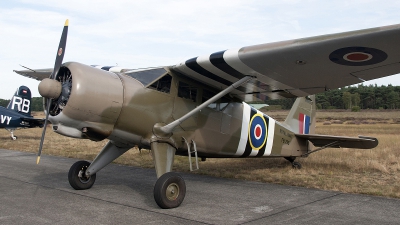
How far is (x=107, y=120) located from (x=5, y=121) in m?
18.3

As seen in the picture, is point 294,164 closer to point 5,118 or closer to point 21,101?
point 5,118

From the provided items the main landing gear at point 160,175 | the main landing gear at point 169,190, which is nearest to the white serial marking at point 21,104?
the main landing gear at point 160,175

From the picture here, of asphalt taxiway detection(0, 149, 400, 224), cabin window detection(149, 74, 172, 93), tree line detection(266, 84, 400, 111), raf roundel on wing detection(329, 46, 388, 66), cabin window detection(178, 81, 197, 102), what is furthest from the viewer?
tree line detection(266, 84, 400, 111)

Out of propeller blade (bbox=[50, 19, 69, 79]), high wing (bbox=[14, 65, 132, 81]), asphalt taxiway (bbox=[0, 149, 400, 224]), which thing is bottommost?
asphalt taxiway (bbox=[0, 149, 400, 224])

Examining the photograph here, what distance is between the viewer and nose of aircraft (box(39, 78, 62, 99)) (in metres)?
5.65

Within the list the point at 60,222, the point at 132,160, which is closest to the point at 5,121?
the point at 132,160

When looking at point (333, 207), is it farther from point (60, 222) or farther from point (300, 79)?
point (60, 222)

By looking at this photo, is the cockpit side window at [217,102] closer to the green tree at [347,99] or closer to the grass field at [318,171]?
the grass field at [318,171]

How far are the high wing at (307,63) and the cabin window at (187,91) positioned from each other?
220mm

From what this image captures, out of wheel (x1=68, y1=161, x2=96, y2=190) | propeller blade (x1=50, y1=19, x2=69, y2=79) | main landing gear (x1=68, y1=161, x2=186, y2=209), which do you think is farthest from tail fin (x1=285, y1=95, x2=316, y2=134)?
propeller blade (x1=50, y1=19, x2=69, y2=79)

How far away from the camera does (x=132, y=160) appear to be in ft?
40.4

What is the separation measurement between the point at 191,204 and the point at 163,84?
7.35 ft

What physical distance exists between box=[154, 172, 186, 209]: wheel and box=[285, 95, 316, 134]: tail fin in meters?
5.91

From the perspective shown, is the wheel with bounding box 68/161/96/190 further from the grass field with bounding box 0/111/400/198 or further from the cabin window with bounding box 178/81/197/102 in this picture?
the grass field with bounding box 0/111/400/198
